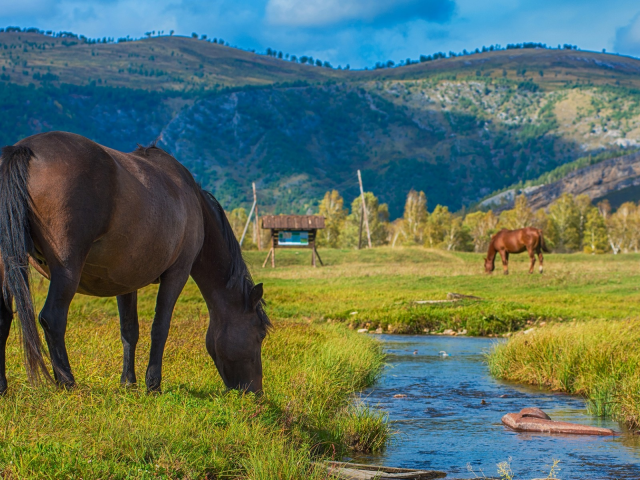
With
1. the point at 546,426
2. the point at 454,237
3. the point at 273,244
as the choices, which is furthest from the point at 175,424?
the point at 454,237

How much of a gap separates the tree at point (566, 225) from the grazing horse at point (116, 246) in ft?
362

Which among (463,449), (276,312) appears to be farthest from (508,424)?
(276,312)

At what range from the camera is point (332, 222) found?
413ft

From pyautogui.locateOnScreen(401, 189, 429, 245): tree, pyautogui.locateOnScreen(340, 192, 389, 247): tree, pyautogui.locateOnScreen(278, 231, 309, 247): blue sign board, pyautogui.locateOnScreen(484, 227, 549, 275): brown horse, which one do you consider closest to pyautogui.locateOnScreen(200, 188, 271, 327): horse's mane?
pyautogui.locateOnScreen(484, 227, 549, 275): brown horse

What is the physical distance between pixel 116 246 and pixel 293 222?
157ft

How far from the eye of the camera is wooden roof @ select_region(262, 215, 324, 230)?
54.1m

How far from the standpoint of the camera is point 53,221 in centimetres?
613

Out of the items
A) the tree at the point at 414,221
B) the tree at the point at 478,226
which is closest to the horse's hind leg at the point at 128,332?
the tree at the point at 478,226

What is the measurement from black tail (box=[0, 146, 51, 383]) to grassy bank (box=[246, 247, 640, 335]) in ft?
50.7

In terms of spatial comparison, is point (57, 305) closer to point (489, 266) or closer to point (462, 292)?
point (462, 292)

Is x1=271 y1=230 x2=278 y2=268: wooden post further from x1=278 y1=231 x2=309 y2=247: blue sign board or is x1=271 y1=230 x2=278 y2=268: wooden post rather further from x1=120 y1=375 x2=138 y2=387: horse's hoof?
x1=120 y1=375 x2=138 y2=387: horse's hoof

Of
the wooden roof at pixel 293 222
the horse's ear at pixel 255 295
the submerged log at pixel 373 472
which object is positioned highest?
the wooden roof at pixel 293 222

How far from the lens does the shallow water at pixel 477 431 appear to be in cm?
732

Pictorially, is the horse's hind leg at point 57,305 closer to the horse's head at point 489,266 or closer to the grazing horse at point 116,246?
the grazing horse at point 116,246
